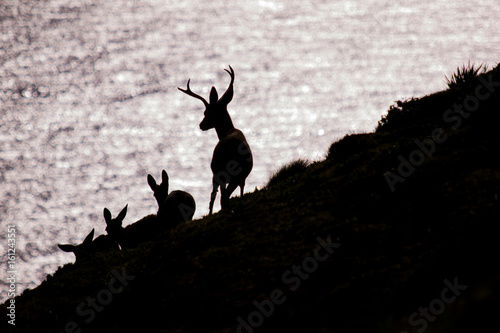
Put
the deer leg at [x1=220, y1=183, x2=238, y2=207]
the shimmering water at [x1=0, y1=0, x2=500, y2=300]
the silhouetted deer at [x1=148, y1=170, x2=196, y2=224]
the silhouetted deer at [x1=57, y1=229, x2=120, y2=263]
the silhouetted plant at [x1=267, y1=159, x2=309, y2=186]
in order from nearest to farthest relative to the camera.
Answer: the deer leg at [x1=220, y1=183, x2=238, y2=207] → the silhouetted deer at [x1=148, y1=170, x2=196, y2=224] → the silhouetted deer at [x1=57, y1=229, x2=120, y2=263] → the silhouetted plant at [x1=267, y1=159, x2=309, y2=186] → the shimmering water at [x1=0, y1=0, x2=500, y2=300]

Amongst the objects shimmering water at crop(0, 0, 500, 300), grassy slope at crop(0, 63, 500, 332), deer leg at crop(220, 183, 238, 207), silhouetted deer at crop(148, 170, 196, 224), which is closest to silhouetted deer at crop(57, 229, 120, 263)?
silhouetted deer at crop(148, 170, 196, 224)

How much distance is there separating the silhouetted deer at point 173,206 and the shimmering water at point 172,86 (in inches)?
377

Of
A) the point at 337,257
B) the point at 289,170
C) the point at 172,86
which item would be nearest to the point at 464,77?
the point at 289,170

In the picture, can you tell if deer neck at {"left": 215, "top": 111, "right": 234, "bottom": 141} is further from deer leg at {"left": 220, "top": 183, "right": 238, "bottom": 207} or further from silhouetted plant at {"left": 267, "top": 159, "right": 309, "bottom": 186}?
deer leg at {"left": 220, "top": 183, "right": 238, "bottom": 207}

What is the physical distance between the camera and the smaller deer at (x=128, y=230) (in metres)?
19.2

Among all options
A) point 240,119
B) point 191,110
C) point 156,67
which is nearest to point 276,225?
point 240,119

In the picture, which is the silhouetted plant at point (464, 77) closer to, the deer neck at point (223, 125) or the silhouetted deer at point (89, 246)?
the deer neck at point (223, 125)

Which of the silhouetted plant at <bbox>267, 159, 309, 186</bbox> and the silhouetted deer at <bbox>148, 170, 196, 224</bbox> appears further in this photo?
the silhouetted plant at <bbox>267, 159, 309, 186</bbox>

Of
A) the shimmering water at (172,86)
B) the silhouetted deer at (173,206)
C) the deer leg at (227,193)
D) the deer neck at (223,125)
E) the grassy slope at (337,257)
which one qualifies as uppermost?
the shimmering water at (172,86)

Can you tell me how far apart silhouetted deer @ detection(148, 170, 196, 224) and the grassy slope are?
2.55 m

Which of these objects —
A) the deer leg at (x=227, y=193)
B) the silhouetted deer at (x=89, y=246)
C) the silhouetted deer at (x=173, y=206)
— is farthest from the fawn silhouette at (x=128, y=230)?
the deer leg at (x=227, y=193)

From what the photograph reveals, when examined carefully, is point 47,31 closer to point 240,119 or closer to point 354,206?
point 240,119

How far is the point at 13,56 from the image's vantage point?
77000 millimetres

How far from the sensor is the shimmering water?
44812 mm
